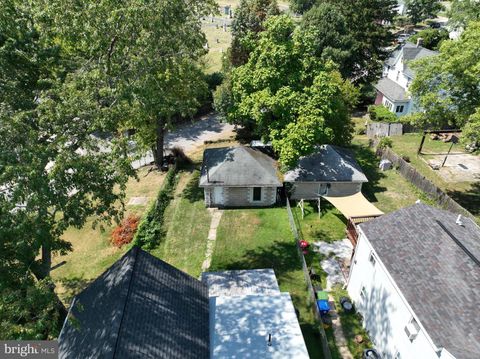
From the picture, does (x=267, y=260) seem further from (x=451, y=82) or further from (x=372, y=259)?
(x=451, y=82)

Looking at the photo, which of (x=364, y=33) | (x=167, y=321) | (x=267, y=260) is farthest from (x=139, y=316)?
(x=364, y=33)

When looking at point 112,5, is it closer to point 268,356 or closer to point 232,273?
point 232,273

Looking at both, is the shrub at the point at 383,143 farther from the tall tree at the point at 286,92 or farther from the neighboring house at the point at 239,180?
the neighboring house at the point at 239,180

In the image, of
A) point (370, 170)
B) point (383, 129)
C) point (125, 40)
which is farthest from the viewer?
point (383, 129)

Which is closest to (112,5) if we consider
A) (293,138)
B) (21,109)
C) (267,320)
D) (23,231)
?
(21,109)

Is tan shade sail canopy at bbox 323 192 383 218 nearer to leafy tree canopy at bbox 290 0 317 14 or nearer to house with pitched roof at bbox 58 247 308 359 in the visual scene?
house with pitched roof at bbox 58 247 308 359

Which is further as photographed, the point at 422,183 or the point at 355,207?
the point at 422,183

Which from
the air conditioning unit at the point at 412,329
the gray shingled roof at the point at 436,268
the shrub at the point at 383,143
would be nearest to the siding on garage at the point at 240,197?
the gray shingled roof at the point at 436,268
